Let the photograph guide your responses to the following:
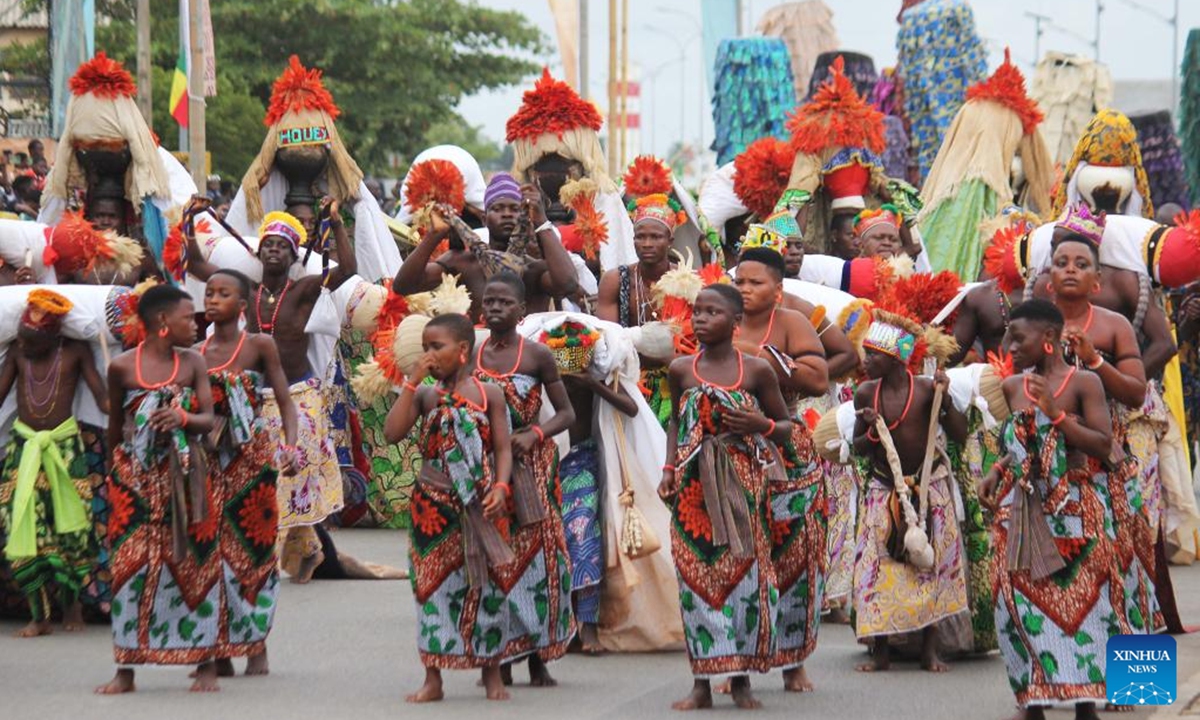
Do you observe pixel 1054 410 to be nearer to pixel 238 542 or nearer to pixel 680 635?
pixel 680 635

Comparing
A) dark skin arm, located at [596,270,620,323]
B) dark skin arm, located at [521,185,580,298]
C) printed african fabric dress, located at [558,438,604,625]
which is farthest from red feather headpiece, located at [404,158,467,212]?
printed african fabric dress, located at [558,438,604,625]

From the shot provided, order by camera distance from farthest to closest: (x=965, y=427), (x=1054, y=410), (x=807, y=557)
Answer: (x=965, y=427) → (x=807, y=557) → (x=1054, y=410)

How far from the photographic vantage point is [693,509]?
371 inches

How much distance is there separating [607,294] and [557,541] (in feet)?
7.57

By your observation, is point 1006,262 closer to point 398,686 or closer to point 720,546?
point 720,546

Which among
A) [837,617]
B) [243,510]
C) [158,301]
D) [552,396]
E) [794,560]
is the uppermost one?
[158,301]

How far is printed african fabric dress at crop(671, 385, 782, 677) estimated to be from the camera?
930 centimetres

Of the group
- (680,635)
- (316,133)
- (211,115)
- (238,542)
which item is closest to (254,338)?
(238,542)

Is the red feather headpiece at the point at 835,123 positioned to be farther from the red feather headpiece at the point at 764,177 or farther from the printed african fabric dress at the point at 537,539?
the printed african fabric dress at the point at 537,539

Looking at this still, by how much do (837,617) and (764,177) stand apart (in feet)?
15.8

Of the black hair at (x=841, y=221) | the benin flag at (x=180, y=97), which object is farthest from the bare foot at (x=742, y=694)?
the benin flag at (x=180, y=97)

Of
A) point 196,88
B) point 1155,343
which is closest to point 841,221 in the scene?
point 1155,343

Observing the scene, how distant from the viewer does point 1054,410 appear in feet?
28.5

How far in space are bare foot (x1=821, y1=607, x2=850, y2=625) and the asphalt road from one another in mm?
414
